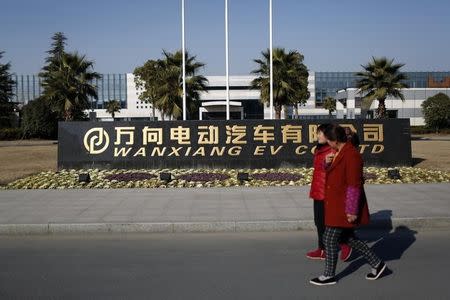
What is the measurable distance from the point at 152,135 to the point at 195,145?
143cm

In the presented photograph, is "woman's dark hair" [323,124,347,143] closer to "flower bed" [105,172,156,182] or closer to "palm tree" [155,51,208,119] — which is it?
"flower bed" [105,172,156,182]

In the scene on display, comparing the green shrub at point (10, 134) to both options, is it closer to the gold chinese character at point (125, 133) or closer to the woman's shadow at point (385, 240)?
the gold chinese character at point (125, 133)

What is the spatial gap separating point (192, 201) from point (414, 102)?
72.4 meters

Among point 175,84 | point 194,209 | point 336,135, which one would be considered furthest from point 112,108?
point 336,135

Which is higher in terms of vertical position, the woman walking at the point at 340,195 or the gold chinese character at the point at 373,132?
the gold chinese character at the point at 373,132

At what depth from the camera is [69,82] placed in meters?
41.6

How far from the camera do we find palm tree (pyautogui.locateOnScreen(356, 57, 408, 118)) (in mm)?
41719

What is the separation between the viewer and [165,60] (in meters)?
40.7

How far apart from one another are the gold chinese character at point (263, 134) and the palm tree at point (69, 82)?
27674 mm

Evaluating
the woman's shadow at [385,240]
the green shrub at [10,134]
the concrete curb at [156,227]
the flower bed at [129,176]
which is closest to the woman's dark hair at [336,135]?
the woman's shadow at [385,240]

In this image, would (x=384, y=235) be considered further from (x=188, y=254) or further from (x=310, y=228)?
(x=188, y=254)

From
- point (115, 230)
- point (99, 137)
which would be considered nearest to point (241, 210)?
point (115, 230)

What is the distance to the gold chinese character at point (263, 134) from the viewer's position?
17.1 metres

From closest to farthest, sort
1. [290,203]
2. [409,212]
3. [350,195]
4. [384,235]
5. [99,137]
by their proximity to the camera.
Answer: [350,195], [384,235], [409,212], [290,203], [99,137]
